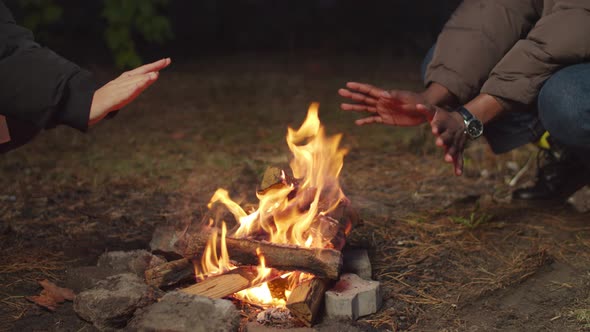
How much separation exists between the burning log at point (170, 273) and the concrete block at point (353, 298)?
0.58 m

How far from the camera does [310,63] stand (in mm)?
8023

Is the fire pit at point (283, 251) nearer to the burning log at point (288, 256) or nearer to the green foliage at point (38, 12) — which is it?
the burning log at point (288, 256)

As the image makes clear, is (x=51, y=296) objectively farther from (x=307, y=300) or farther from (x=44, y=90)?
(x=307, y=300)

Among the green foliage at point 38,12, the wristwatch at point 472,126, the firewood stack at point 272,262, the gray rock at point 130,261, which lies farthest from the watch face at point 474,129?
the green foliage at point 38,12

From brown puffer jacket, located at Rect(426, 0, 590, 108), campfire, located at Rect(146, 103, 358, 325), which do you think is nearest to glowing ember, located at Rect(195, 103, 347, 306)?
campfire, located at Rect(146, 103, 358, 325)

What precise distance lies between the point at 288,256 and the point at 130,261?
719mm

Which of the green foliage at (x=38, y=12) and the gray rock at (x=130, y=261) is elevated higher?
the green foliage at (x=38, y=12)

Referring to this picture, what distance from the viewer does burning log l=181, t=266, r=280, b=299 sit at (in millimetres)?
2332

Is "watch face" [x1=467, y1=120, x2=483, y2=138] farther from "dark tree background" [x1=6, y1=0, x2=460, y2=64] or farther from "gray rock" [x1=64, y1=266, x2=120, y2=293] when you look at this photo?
"dark tree background" [x1=6, y1=0, x2=460, y2=64]

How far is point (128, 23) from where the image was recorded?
6.68m

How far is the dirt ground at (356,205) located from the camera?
2.52 metres

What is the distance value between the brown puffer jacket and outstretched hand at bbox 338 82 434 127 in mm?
307

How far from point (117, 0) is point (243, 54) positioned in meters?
2.17

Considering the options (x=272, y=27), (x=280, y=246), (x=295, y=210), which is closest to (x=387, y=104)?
(x=295, y=210)
